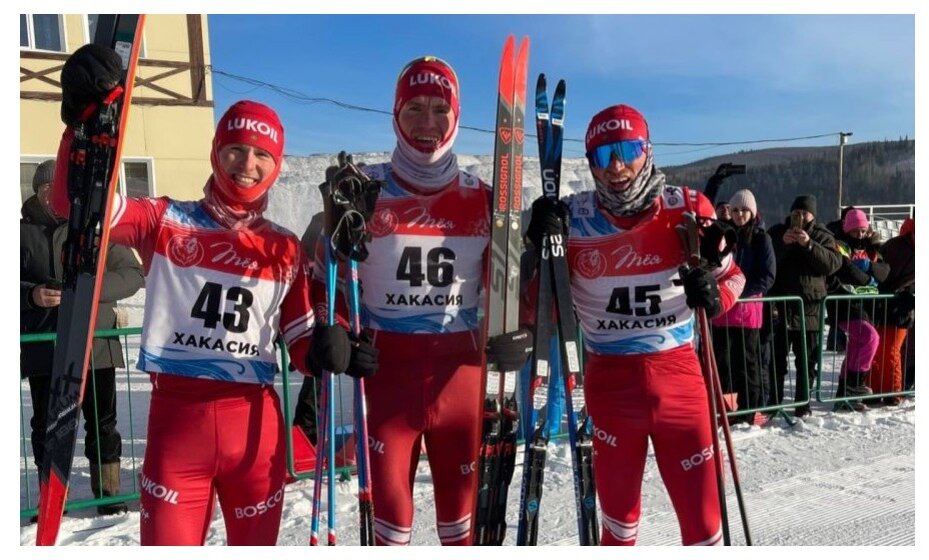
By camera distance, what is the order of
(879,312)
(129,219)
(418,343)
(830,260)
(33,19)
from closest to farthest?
(129,219)
(418,343)
(830,260)
(879,312)
(33,19)

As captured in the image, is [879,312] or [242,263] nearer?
[242,263]

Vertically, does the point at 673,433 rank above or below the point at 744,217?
below

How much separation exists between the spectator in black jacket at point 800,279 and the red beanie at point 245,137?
16.7ft

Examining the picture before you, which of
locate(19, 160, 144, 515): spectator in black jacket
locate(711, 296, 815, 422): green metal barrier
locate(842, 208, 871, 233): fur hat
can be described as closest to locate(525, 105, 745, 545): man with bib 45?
locate(19, 160, 144, 515): spectator in black jacket

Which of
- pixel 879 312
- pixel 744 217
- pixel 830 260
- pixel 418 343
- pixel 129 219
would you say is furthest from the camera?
pixel 879 312

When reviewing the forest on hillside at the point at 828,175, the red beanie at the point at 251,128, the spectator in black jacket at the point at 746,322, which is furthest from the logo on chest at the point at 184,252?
the forest on hillside at the point at 828,175

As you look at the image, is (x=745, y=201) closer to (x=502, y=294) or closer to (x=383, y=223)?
(x=502, y=294)

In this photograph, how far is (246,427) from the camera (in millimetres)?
2373

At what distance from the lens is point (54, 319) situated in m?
4.12

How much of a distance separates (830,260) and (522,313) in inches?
174

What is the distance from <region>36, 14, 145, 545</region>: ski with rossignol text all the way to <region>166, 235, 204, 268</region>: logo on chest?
20 centimetres

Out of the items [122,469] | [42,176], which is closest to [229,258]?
[42,176]

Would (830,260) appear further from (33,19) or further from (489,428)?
(33,19)

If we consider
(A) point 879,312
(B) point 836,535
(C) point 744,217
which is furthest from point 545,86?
(A) point 879,312
